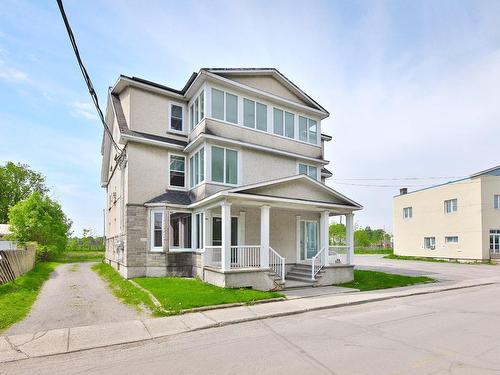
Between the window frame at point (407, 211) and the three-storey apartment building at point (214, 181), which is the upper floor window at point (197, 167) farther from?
the window frame at point (407, 211)

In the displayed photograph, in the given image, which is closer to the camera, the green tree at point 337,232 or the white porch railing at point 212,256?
the white porch railing at point 212,256

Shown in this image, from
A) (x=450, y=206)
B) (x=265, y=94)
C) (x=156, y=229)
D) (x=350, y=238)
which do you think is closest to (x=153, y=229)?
(x=156, y=229)

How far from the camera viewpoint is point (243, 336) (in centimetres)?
722

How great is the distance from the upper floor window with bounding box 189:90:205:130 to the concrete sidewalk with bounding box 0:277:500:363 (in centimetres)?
901

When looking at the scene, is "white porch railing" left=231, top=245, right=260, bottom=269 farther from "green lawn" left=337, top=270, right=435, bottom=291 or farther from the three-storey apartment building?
"green lawn" left=337, top=270, right=435, bottom=291

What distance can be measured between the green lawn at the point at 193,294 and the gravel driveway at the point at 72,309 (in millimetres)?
1089

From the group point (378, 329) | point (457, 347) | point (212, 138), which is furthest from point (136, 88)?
point (457, 347)

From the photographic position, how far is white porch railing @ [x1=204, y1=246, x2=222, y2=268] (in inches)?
538

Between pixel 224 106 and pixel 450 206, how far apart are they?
27.3m

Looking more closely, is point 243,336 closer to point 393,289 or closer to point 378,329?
point 378,329

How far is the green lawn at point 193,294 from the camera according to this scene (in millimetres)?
9672

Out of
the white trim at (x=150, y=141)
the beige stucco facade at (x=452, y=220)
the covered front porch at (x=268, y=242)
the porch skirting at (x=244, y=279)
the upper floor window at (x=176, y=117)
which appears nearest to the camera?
the porch skirting at (x=244, y=279)

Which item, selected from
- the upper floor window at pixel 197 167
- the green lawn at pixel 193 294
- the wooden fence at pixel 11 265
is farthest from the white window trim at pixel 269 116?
the wooden fence at pixel 11 265

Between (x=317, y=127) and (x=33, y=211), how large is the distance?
2357 centimetres
